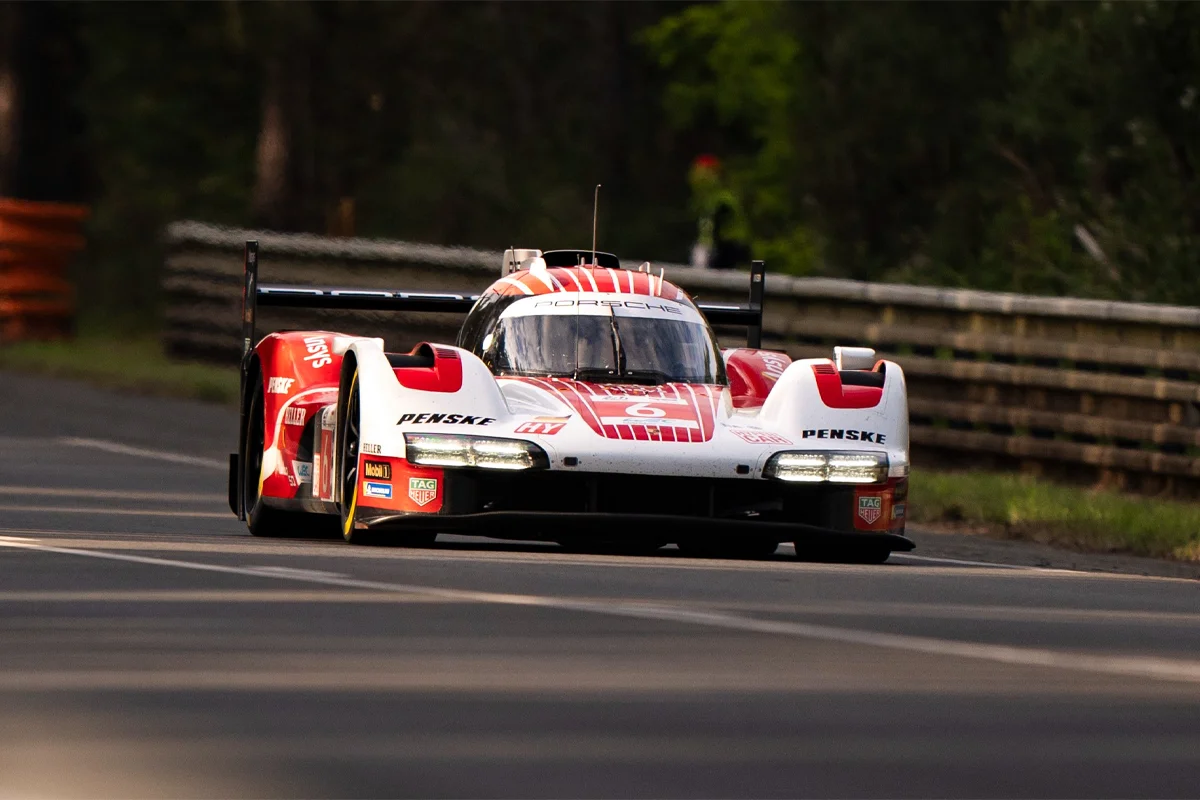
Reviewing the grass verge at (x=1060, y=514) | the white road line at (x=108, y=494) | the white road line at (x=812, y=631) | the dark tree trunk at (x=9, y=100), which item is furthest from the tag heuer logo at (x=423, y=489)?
the dark tree trunk at (x=9, y=100)

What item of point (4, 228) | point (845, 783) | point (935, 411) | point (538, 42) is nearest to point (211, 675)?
point (845, 783)

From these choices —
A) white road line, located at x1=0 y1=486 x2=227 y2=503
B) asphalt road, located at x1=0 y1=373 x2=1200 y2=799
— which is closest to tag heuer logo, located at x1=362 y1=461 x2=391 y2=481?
asphalt road, located at x1=0 y1=373 x2=1200 y2=799

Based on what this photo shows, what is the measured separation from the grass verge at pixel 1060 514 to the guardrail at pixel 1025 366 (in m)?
0.36

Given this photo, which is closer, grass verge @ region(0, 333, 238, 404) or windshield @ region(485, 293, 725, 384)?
windshield @ region(485, 293, 725, 384)

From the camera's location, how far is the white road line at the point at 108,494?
1520 cm

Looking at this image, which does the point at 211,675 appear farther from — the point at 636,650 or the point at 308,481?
the point at 308,481

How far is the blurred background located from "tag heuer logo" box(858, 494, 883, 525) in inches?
364

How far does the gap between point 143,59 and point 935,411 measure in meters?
27.9

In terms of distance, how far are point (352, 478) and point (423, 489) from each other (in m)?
0.65

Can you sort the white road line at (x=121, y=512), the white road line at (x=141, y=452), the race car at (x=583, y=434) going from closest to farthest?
the race car at (x=583, y=434) → the white road line at (x=121, y=512) → the white road line at (x=141, y=452)

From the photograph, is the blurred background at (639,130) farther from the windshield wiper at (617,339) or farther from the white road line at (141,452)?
the windshield wiper at (617,339)

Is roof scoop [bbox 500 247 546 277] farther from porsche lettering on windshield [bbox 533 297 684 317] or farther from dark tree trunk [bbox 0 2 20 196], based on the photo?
dark tree trunk [bbox 0 2 20 196]

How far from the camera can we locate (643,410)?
12.1m

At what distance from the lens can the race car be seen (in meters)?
11.7
